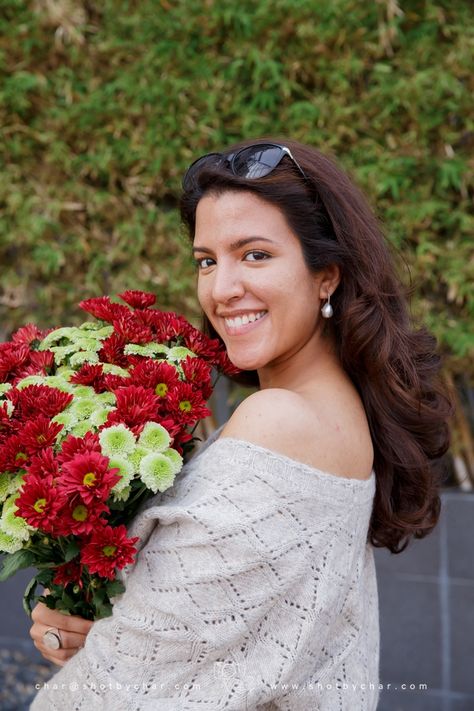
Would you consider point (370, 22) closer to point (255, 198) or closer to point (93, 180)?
point (93, 180)

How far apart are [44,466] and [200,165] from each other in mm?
805

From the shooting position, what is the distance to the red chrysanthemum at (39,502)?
50.1 inches

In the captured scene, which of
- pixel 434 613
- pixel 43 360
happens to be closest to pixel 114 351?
pixel 43 360

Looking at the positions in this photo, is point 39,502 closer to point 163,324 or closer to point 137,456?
point 137,456

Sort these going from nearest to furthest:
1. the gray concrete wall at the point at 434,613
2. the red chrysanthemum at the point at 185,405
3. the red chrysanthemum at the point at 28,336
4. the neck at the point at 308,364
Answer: the red chrysanthemum at the point at 185,405
the neck at the point at 308,364
the red chrysanthemum at the point at 28,336
the gray concrete wall at the point at 434,613

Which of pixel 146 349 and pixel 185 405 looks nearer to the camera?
pixel 185 405

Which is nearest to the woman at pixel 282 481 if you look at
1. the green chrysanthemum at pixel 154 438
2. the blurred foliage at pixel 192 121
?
the green chrysanthemum at pixel 154 438

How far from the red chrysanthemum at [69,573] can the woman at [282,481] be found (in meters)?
0.10

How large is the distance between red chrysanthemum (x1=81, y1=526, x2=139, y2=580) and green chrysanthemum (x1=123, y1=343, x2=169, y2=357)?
0.44m

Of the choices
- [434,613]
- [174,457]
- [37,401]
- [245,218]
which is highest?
[245,218]

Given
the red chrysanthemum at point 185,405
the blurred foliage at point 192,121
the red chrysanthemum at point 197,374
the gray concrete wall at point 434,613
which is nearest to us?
the red chrysanthemum at point 185,405

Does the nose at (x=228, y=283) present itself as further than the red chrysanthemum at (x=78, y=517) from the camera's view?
Yes

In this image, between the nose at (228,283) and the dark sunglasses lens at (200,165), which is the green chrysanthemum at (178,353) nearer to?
the nose at (228,283)

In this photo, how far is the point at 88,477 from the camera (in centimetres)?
128
